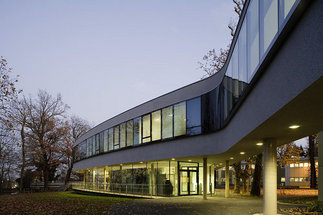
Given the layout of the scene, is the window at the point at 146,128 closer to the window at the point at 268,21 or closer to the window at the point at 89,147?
the window at the point at 89,147

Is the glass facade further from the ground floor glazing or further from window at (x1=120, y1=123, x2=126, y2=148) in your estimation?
the ground floor glazing

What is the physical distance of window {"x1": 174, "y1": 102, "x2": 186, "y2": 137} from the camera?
23.9 m

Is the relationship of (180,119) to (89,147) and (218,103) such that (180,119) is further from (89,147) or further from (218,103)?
(89,147)

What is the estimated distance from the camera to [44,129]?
50.2 metres

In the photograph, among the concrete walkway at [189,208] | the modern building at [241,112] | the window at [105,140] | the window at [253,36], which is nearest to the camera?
the modern building at [241,112]

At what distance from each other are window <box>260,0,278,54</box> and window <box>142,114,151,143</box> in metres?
19.8

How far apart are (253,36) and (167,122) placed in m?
16.0

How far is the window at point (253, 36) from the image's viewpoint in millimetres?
9609

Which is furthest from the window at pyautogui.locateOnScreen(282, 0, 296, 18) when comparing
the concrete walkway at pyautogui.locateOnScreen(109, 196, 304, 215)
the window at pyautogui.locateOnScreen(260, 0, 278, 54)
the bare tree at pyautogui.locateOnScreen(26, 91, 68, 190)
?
the bare tree at pyautogui.locateOnScreen(26, 91, 68, 190)

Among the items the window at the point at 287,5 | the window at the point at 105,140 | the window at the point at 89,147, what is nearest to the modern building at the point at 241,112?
the window at the point at 287,5

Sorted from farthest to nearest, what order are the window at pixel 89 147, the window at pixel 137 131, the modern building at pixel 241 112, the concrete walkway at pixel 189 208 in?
the window at pixel 89 147
the window at pixel 137 131
the concrete walkway at pixel 189 208
the modern building at pixel 241 112

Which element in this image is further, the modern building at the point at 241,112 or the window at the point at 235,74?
the window at the point at 235,74

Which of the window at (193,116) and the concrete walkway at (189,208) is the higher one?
the window at (193,116)

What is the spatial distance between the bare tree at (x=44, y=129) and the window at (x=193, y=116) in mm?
31350
